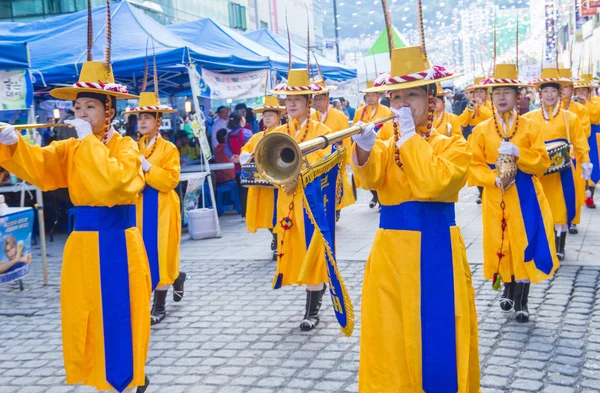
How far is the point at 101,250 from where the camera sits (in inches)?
156

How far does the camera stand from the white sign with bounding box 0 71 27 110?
7.57 m

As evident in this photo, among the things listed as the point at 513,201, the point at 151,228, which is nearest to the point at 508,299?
the point at 513,201

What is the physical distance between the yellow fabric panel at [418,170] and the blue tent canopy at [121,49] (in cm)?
696

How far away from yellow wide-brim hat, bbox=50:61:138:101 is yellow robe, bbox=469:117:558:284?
304cm

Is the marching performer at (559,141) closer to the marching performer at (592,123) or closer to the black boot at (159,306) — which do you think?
the marching performer at (592,123)

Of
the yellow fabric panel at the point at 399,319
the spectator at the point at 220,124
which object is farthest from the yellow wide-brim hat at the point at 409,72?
the spectator at the point at 220,124

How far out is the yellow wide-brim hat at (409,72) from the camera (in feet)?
11.2

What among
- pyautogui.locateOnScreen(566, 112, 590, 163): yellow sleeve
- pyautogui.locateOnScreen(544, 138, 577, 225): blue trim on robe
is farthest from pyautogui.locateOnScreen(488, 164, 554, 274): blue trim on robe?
pyautogui.locateOnScreen(566, 112, 590, 163): yellow sleeve

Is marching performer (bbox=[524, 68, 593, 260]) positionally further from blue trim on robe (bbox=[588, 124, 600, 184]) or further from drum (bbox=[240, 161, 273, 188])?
drum (bbox=[240, 161, 273, 188])

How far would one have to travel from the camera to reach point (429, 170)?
3271mm

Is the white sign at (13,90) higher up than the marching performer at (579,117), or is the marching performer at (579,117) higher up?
the white sign at (13,90)

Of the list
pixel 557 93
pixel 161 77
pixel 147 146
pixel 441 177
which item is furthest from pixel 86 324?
pixel 161 77

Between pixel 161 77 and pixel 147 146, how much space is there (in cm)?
724

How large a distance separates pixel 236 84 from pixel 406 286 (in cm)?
882
